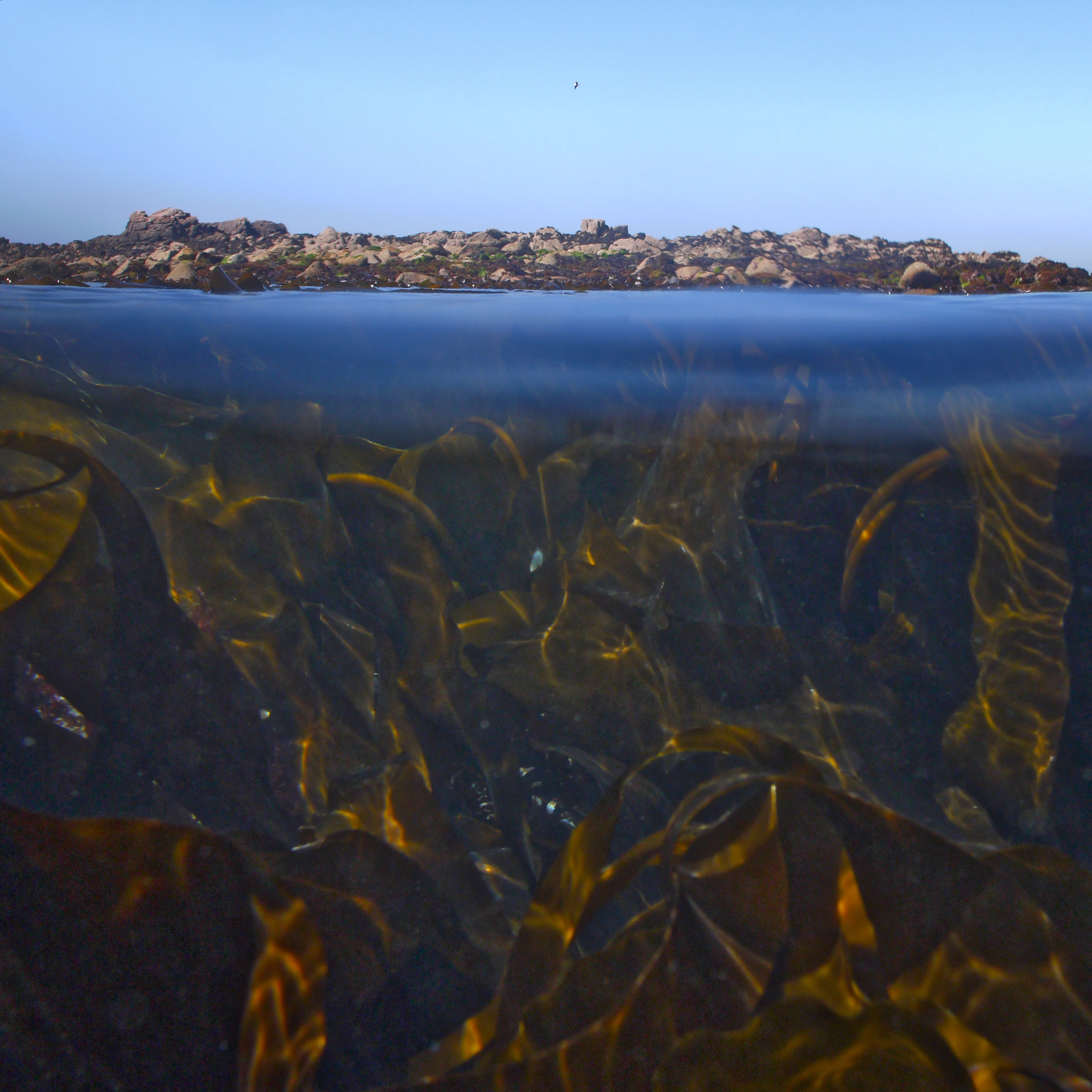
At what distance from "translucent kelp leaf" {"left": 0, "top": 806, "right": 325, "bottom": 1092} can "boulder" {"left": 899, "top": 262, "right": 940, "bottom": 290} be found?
6.06m

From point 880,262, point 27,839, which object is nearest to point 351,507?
point 27,839

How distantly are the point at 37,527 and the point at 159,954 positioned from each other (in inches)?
55.7

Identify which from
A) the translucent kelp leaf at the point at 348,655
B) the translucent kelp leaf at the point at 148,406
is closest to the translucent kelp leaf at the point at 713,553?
the translucent kelp leaf at the point at 348,655

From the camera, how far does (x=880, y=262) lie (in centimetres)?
610

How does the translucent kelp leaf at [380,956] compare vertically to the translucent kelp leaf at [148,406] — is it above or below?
below

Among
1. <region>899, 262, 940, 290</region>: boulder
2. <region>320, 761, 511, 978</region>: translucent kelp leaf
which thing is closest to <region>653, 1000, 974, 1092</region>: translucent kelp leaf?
<region>320, 761, 511, 978</region>: translucent kelp leaf

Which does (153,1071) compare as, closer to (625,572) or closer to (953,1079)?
(625,572)

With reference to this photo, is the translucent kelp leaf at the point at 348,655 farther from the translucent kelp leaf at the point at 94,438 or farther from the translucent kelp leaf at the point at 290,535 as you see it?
the translucent kelp leaf at the point at 94,438

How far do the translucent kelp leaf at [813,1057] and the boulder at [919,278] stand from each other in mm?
5421

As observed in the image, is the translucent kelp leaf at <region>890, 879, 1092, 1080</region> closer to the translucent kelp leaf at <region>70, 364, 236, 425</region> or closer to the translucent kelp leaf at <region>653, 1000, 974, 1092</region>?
the translucent kelp leaf at <region>653, 1000, 974, 1092</region>

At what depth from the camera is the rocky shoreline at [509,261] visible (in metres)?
5.42

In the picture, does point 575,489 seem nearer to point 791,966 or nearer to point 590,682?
point 590,682

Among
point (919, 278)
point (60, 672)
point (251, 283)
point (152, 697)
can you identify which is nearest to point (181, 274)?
point (251, 283)

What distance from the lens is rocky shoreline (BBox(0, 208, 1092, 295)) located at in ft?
17.8
